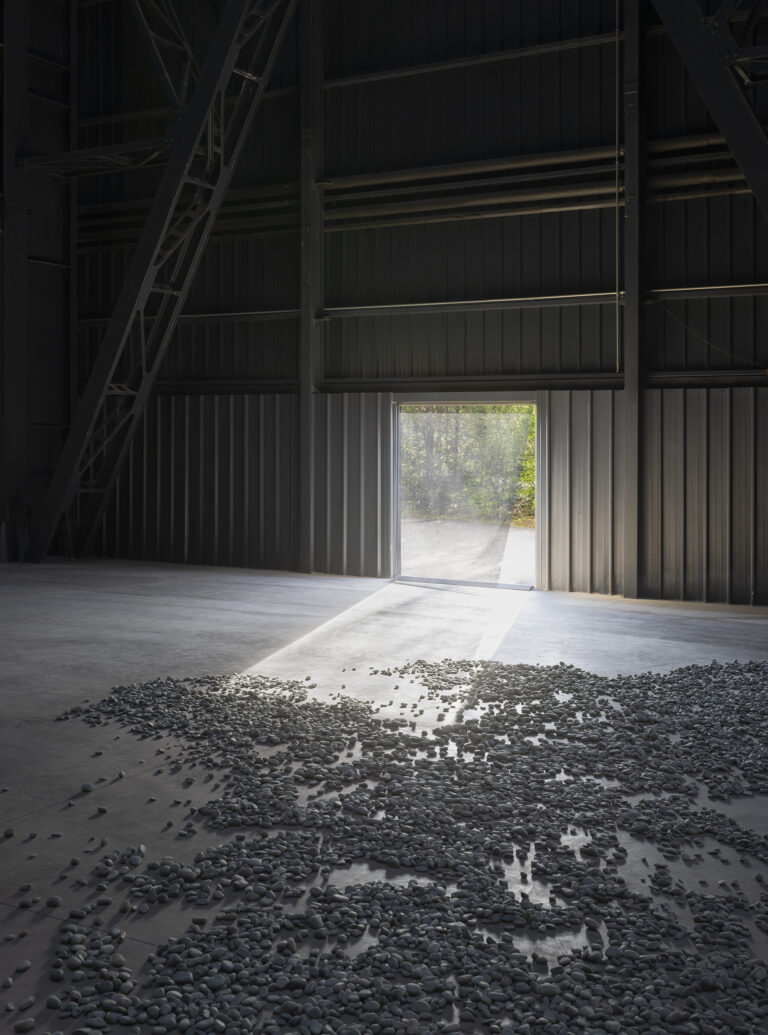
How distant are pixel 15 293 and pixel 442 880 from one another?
17.4 m

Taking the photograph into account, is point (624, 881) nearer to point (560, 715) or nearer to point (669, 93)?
point (560, 715)

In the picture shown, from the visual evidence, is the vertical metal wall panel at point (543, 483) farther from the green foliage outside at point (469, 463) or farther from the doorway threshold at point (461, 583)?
the green foliage outside at point (469, 463)

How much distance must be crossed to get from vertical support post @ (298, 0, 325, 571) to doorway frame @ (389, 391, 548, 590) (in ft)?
5.31

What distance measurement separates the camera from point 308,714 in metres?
9.25

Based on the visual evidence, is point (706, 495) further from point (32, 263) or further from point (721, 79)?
point (32, 263)

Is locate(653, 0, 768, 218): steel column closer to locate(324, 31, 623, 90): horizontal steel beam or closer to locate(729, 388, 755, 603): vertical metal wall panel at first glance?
locate(729, 388, 755, 603): vertical metal wall panel

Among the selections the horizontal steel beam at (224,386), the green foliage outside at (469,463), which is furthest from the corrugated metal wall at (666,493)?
the horizontal steel beam at (224,386)

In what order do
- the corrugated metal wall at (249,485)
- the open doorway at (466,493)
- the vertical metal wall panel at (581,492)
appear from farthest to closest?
1. the open doorway at (466,493)
2. the corrugated metal wall at (249,485)
3. the vertical metal wall panel at (581,492)

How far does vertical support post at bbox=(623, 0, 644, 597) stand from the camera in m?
15.4

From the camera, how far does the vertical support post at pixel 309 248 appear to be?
18188 millimetres

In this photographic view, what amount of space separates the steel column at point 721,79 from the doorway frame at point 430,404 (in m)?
5.60

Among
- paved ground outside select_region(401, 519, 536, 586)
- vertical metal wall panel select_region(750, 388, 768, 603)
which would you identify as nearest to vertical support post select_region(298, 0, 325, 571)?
paved ground outside select_region(401, 519, 536, 586)

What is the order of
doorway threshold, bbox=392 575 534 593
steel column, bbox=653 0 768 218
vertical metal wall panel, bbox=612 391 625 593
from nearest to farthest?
steel column, bbox=653 0 768 218, vertical metal wall panel, bbox=612 391 625 593, doorway threshold, bbox=392 575 534 593

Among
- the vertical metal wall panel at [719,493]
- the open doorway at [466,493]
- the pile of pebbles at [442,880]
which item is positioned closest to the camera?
the pile of pebbles at [442,880]
